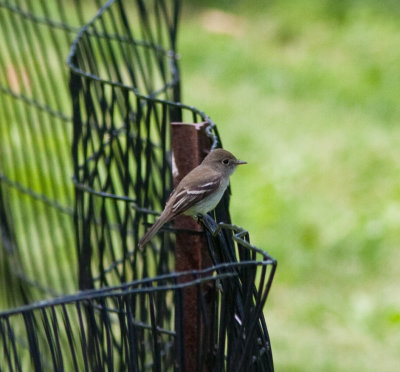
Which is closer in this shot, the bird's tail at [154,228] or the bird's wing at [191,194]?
the bird's tail at [154,228]

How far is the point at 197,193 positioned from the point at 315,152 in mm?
4272

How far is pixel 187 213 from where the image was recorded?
3.03 metres

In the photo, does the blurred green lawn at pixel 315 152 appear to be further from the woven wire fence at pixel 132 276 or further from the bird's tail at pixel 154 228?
the bird's tail at pixel 154 228

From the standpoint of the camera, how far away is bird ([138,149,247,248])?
296 centimetres

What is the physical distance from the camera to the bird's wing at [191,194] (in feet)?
9.86

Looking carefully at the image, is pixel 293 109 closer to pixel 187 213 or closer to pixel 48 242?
pixel 48 242

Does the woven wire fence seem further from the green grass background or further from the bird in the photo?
the green grass background

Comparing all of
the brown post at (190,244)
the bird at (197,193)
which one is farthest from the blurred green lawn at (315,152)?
the brown post at (190,244)

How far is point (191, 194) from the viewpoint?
3.07m

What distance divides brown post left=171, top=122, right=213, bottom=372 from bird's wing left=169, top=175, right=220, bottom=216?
70 mm

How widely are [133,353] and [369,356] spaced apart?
3.35 m

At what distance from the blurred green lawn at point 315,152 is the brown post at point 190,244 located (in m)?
2.29

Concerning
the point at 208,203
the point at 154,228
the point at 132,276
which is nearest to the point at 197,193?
the point at 208,203

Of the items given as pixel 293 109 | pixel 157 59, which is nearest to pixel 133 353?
pixel 157 59
